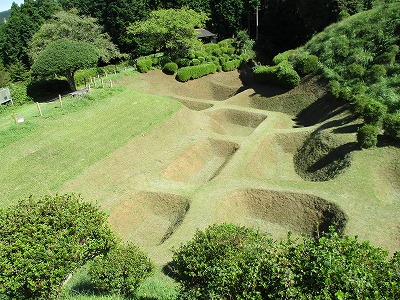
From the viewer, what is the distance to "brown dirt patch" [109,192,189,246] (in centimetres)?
1561

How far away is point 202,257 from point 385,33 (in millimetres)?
27800

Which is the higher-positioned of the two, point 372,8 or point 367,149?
point 372,8

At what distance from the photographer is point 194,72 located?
3641 cm

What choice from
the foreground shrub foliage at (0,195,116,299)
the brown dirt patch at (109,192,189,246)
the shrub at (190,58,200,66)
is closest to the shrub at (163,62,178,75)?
the shrub at (190,58,200,66)

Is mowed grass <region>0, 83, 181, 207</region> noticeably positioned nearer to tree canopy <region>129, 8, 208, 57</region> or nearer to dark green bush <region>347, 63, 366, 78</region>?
tree canopy <region>129, 8, 208, 57</region>

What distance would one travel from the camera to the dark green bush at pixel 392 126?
17.7 meters

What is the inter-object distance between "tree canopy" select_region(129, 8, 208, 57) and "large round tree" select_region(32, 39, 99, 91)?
27.0 feet

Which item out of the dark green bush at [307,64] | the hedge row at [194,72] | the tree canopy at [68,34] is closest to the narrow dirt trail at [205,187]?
the dark green bush at [307,64]

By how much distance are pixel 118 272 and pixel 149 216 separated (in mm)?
7286

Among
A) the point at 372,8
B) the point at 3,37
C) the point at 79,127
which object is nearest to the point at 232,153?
the point at 79,127

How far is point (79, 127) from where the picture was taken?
23656 mm

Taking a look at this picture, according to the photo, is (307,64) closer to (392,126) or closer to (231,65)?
(231,65)

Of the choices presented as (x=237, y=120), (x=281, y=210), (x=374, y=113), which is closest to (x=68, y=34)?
(x=237, y=120)

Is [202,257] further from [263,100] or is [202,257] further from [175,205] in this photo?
[263,100]
